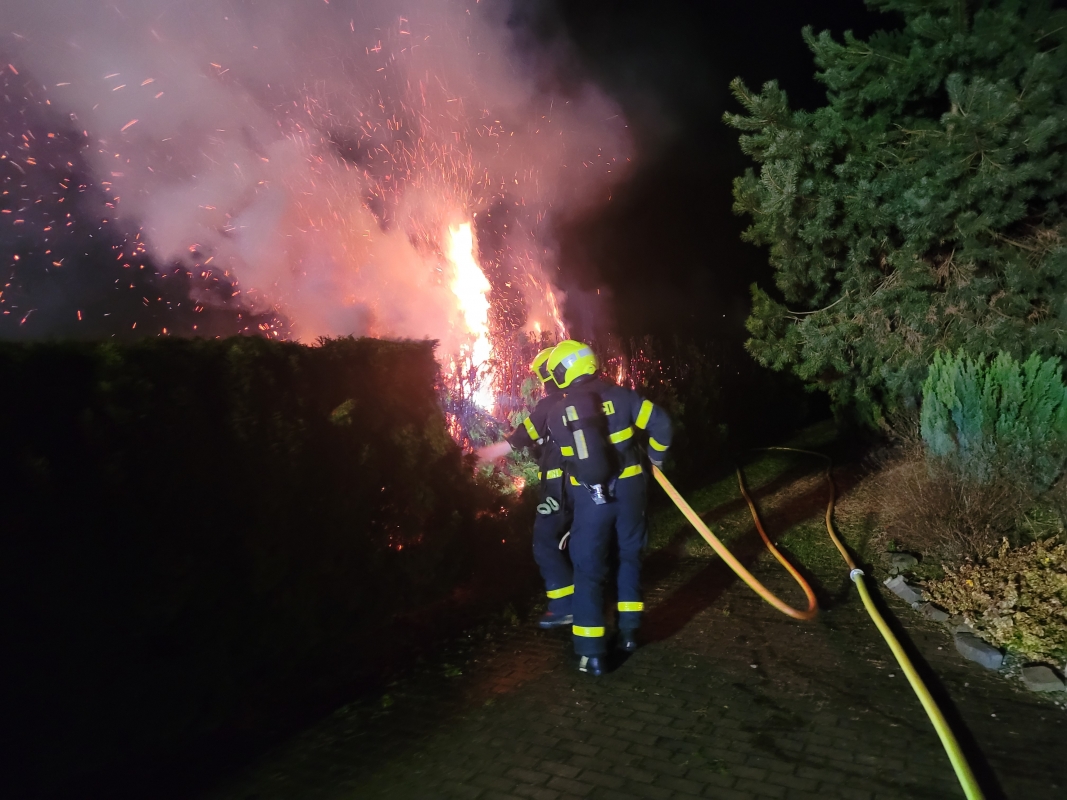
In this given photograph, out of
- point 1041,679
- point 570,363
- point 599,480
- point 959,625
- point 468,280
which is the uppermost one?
point 468,280

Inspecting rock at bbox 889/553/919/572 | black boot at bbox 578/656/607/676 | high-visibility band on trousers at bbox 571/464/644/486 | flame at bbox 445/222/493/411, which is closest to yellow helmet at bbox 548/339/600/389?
high-visibility band on trousers at bbox 571/464/644/486

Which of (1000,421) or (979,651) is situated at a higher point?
(1000,421)

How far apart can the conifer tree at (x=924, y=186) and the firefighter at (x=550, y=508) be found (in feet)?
12.5

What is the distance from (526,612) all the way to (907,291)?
4.97 m

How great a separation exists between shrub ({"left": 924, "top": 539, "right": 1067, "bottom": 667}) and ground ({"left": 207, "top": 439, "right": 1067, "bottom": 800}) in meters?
0.27

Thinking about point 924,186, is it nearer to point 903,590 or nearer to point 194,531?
point 903,590

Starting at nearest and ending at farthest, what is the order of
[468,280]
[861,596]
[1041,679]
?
[1041,679] → [861,596] → [468,280]

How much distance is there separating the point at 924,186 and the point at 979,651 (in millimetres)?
4190

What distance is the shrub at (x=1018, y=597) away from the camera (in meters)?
4.41

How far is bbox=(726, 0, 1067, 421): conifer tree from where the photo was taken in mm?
6406

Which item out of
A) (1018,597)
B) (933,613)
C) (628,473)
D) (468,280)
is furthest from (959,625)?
(468,280)

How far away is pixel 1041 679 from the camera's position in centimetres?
402

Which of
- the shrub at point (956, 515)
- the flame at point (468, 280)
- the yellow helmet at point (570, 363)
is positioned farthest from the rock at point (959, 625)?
the flame at point (468, 280)

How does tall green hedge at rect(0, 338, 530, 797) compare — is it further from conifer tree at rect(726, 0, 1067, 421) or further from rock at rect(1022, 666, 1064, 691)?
conifer tree at rect(726, 0, 1067, 421)
